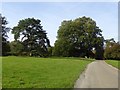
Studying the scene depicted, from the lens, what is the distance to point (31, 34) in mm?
109688

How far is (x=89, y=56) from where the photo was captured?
111 m

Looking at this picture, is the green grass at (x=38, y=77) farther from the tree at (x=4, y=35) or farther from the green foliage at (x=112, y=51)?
the green foliage at (x=112, y=51)

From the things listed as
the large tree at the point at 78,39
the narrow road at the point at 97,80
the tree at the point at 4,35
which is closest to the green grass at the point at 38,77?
the narrow road at the point at 97,80

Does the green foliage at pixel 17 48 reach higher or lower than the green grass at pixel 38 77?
higher

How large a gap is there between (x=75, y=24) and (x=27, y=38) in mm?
18903

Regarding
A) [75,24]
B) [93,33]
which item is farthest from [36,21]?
[93,33]

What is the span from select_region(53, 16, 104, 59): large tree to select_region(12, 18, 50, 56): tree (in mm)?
5108

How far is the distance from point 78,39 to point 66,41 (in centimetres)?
500

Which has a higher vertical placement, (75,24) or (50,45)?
(75,24)

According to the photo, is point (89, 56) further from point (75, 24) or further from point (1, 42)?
Result: point (1, 42)

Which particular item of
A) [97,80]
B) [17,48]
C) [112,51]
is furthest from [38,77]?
[112,51]

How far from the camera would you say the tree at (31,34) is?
105 meters

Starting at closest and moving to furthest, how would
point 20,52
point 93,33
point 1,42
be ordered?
point 1,42 < point 20,52 < point 93,33

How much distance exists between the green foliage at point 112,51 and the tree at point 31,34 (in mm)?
21742
